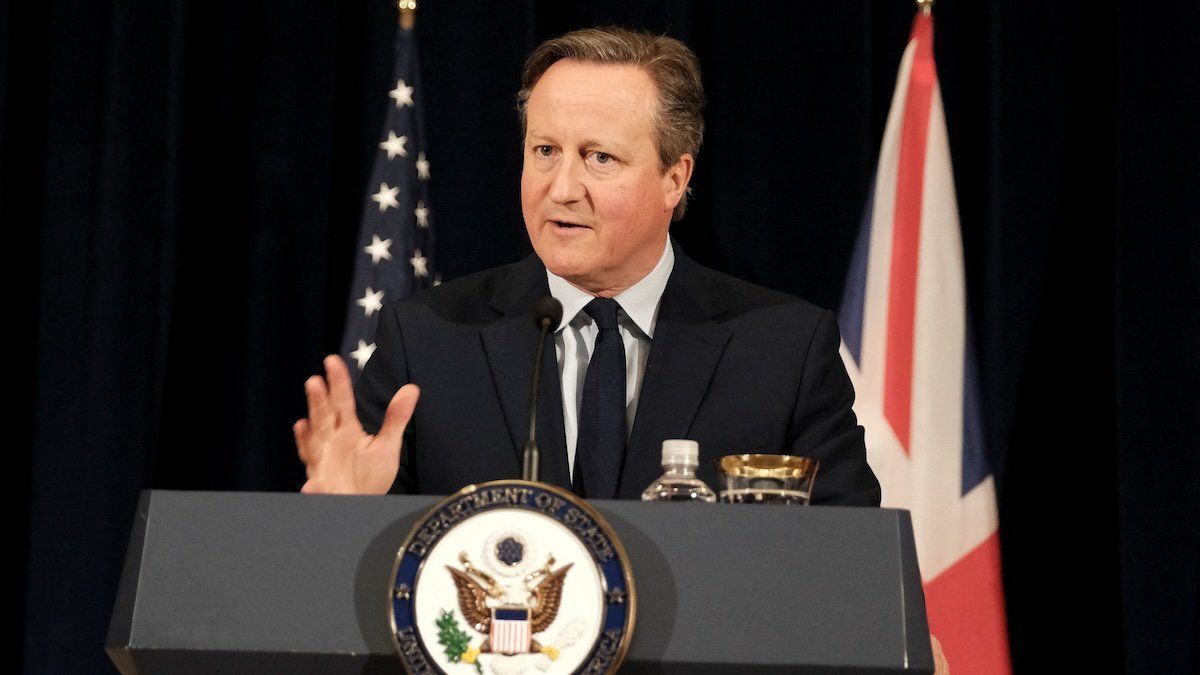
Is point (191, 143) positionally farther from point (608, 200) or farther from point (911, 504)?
point (911, 504)

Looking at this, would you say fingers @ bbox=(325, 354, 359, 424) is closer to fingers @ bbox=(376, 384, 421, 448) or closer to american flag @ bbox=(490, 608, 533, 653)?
fingers @ bbox=(376, 384, 421, 448)

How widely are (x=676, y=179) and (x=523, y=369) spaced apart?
21.5 inches

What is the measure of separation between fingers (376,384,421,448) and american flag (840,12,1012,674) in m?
1.71

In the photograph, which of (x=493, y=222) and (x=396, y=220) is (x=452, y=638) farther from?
(x=493, y=222)

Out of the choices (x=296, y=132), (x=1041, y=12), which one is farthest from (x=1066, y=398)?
(x=296, y=132)

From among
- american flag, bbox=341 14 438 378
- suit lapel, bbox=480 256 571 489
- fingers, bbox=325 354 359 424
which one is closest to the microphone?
fingers, bbox=325 354 359 424

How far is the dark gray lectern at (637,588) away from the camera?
1167mm

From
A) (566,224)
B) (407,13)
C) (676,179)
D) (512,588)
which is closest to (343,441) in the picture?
(512,588)

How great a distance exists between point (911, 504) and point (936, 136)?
0.84 metres

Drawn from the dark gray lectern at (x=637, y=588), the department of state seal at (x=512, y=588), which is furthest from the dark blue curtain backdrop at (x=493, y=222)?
the department of state seal at (x=512, y=588)

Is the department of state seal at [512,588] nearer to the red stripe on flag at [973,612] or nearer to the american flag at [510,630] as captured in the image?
the american flag at [510,630]

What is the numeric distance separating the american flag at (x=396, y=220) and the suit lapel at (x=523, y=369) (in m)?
0.90

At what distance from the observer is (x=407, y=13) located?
3.33m

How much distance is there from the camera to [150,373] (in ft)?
10.9
